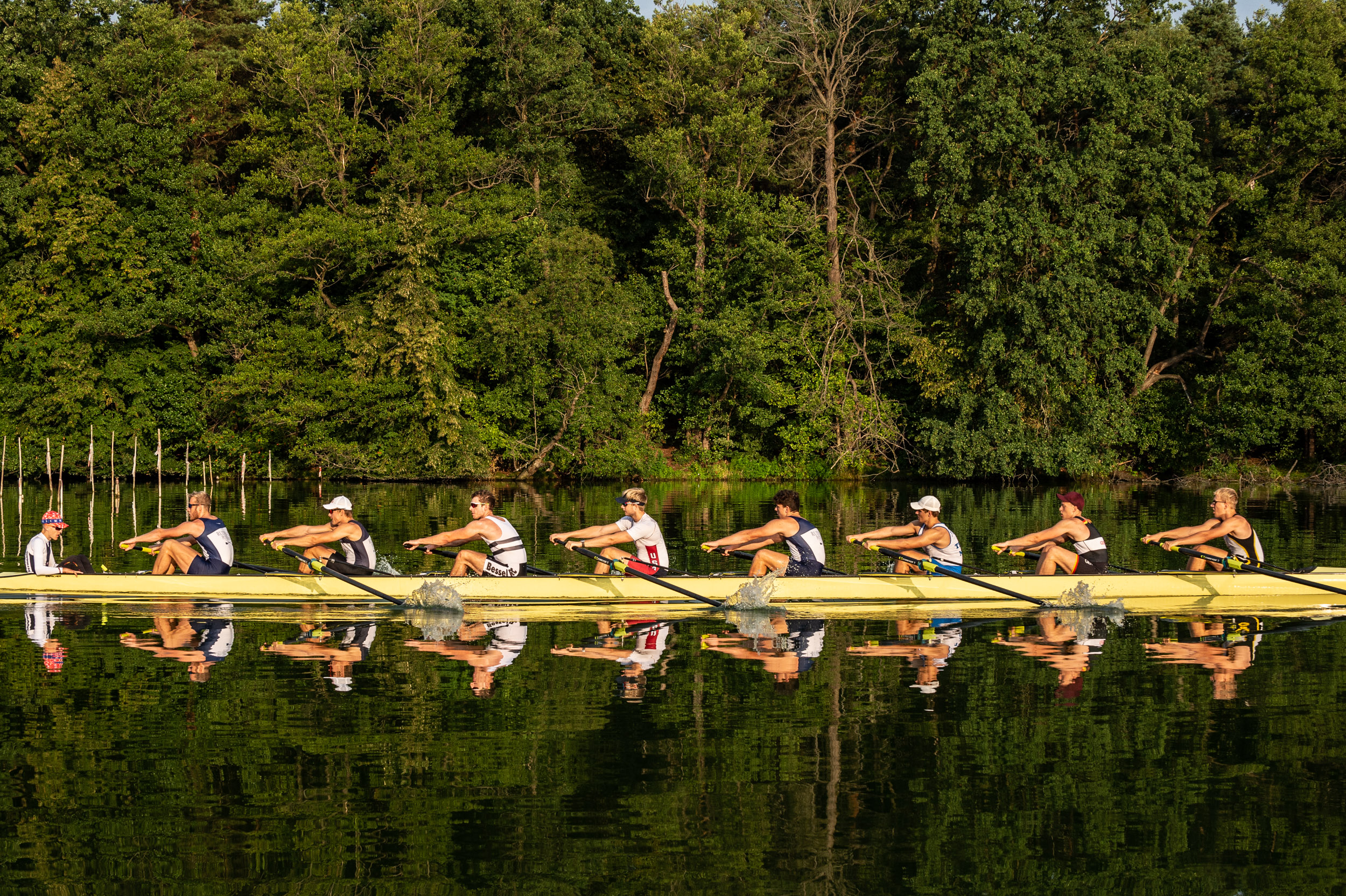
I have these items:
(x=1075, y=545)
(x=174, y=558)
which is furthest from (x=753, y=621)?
(x=174, y=558)

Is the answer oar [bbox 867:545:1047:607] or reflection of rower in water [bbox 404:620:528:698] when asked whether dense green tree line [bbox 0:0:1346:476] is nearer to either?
oar [bbox 867:545:1047:607]

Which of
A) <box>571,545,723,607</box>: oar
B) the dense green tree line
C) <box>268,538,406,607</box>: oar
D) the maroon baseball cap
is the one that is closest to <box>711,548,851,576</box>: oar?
<box>571,545,723,607</box>: oar

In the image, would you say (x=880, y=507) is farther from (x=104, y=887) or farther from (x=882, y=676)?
(x=104, y=887)

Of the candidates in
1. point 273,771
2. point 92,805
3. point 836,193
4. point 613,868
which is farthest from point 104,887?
point 836,193

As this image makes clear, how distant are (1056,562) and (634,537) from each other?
18.3 feet

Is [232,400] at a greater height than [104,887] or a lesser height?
greater

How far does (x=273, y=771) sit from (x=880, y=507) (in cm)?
2650

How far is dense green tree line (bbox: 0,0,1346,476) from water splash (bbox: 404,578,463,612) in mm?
27784

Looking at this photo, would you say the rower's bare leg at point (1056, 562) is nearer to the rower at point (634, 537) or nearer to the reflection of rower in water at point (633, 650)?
the rower at point (634, 537)

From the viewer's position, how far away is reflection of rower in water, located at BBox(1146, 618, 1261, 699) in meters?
13.2

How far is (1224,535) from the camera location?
18.2m

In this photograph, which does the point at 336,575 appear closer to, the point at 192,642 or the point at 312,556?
the point at 312,556

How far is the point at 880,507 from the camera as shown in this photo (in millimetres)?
35062

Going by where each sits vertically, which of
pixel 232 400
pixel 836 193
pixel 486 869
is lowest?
pixel 486 869
